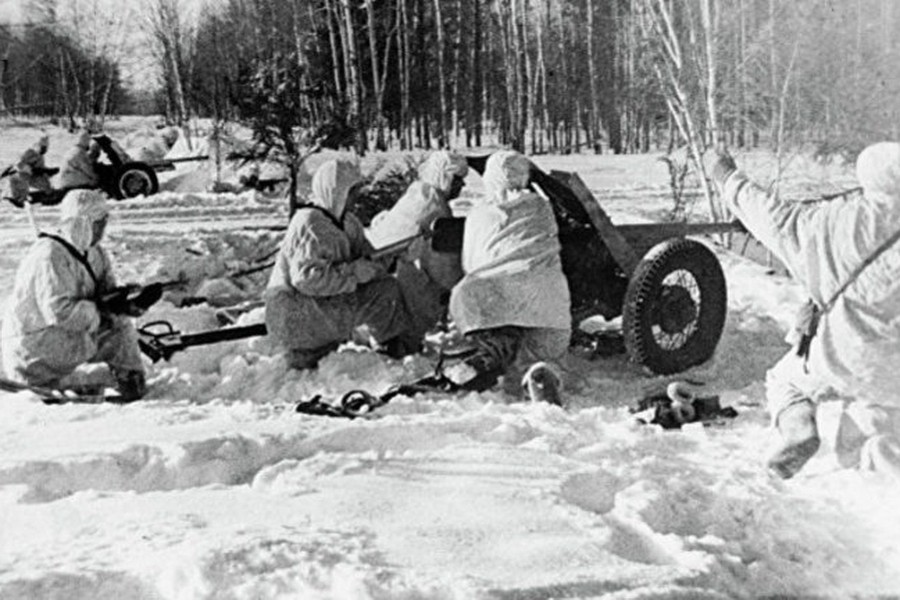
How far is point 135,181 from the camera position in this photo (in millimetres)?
11188

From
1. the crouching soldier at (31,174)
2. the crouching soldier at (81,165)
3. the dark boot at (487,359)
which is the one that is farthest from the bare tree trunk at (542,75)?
the crouching soldier at (31,174)

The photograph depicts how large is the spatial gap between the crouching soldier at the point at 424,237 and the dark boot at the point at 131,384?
52.0 inches

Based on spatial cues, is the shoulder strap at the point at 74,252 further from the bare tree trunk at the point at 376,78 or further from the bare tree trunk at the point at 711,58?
the bare tree trunk at the point at 711,58

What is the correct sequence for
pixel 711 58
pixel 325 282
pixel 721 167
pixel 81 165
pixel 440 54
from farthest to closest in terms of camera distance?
pixel 81 165 < pixel 711 58 < pixel 440 54 < pixel 325 282 < pixel 721 167

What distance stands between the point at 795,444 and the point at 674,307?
71.5 inches

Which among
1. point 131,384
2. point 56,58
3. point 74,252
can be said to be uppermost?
point 56,58

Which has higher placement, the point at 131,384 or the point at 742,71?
the point at 742,71

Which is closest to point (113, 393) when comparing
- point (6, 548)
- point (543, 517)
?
point (6, 548)

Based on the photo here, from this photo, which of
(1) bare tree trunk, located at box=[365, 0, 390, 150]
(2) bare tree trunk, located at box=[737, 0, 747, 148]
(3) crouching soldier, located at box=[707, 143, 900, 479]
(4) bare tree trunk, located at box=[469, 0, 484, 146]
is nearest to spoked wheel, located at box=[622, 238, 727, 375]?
(3) crouching soldier, located at box=[707, 143, 900, 479]

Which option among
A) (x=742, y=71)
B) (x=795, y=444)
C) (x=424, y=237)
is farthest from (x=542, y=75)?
(x=795, y=444)

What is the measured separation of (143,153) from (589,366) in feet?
27.2

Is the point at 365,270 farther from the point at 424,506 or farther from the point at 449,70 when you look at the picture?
the point at 449,70

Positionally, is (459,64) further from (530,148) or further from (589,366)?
(589,366)

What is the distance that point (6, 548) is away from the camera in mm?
2152
